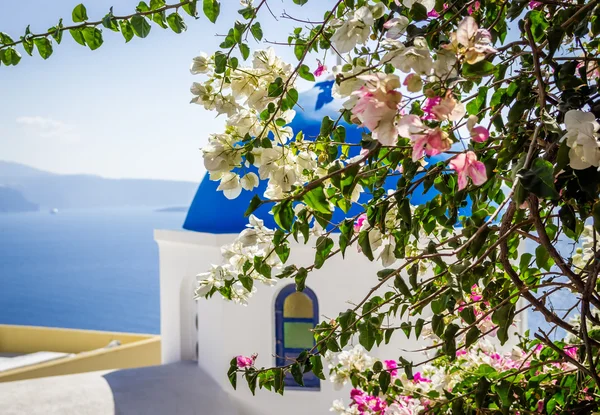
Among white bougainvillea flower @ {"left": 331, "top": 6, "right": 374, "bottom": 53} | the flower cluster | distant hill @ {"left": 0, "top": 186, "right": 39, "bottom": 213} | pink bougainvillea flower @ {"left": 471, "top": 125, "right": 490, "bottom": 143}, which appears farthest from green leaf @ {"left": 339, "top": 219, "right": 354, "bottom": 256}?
distant hill @ {"left": 0, "top": 186, "right": 39, "bottom": 213}

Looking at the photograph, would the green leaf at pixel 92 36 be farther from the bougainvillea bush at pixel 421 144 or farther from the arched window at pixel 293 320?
the arched window at pixel 293 320

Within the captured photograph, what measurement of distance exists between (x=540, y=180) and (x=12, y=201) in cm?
14215

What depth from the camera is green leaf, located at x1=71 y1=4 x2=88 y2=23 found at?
4.96 feet

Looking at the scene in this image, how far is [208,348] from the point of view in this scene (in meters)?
7.31

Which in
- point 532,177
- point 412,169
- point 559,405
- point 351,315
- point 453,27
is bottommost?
point 559,405

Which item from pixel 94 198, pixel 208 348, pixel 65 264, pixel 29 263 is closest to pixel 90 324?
pixel 65 264

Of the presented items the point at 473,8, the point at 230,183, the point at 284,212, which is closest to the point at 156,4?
the point at 230,183

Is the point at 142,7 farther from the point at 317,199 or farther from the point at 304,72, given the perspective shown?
the point at 317,199

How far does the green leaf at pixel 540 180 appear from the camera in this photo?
950 millimetres

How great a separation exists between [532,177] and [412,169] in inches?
24.3

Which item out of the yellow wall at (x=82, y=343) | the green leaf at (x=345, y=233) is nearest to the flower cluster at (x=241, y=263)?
the green leaf at (x=345, y=233)

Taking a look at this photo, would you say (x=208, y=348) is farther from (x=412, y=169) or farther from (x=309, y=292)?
(x=412, y=169)

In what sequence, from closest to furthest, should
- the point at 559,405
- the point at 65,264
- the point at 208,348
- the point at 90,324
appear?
the point at 559,405 < the point at 208,348 < the point at 90,324 < the point at 65,264

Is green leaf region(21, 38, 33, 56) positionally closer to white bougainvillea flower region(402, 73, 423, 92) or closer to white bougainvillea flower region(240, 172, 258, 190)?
→ white bougainvillea flower region(240, 172, 258, 190)
